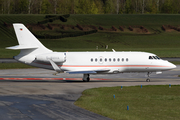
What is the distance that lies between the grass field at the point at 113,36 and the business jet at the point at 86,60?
179 feet

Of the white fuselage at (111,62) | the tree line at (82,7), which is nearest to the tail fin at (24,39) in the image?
the white fuselage at (111,62)

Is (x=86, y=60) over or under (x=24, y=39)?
under

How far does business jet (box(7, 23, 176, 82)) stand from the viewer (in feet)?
113

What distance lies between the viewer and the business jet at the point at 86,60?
34500mm

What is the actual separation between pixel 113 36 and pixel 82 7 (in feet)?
161

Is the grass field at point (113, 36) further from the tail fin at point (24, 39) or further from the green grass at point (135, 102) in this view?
the green grass at point (135, 102)

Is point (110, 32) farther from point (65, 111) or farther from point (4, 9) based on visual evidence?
A: point (65, 111)

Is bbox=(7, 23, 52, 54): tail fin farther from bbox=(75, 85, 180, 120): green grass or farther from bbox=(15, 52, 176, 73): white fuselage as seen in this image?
bbox=(75, 85, 180, 120): green grass

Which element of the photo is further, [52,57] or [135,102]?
[52,57]

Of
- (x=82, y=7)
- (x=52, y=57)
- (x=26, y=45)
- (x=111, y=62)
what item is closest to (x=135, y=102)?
(x=111, y=62)

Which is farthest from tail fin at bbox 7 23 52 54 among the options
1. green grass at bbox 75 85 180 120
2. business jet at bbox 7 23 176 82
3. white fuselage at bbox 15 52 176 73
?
green grass at bbox 75 85 180 120

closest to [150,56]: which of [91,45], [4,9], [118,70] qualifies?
[118,70]

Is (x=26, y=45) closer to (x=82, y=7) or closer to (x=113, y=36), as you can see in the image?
(x=113, y=36)

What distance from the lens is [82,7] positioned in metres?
157
